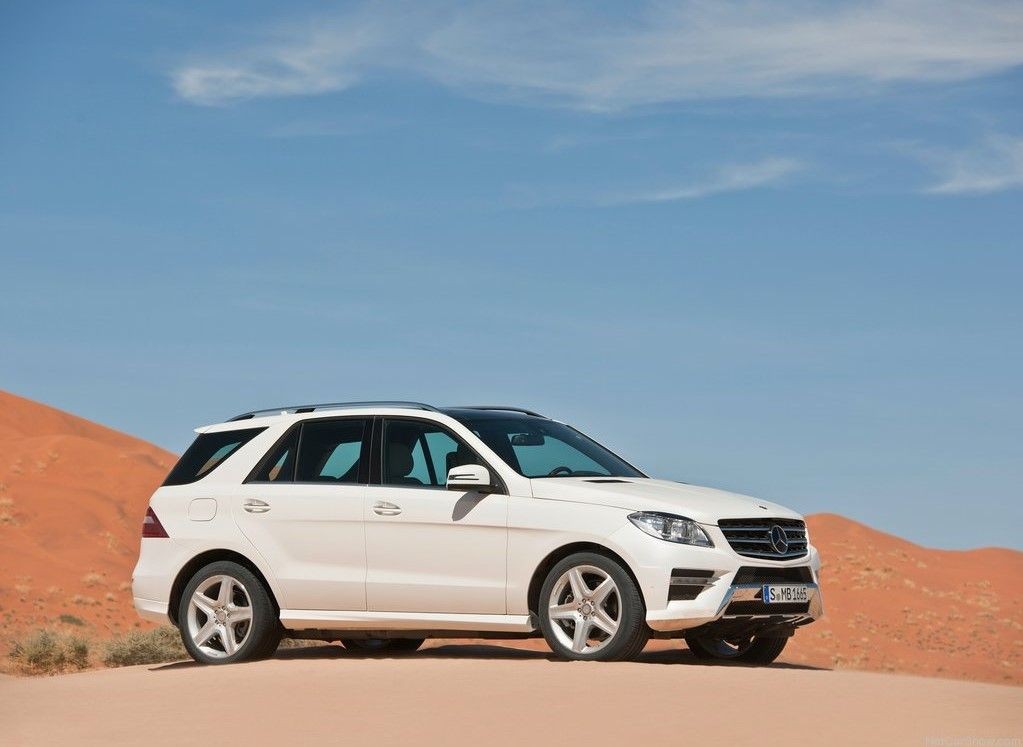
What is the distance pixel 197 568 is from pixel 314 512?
4.53ft

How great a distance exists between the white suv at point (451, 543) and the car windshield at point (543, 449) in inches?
0.9

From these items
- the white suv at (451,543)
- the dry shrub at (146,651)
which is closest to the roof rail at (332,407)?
the white suv at (451,543)

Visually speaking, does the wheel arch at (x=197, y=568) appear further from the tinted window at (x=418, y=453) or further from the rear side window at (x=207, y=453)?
the tinted window at (x=418, y=453)

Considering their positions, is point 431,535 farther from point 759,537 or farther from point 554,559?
point 759,537

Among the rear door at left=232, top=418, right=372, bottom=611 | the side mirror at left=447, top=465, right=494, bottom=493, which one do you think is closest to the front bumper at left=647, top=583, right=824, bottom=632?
the side mirror at left=447, top=465, right=494, bottom=493

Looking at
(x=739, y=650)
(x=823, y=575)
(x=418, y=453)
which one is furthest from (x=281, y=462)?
(x=823, y=575)

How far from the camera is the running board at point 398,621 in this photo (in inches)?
464

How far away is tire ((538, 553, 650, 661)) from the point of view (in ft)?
36.9

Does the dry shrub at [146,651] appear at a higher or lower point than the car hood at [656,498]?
lower

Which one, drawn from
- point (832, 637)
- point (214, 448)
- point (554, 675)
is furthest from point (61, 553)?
point (554, 675)

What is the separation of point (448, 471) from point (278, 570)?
1655 millimetres

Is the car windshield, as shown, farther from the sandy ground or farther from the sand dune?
the sand dune

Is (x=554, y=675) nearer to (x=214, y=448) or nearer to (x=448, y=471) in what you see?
(x=448, y=471)

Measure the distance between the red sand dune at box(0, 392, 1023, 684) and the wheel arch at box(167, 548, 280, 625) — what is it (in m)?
20.6
